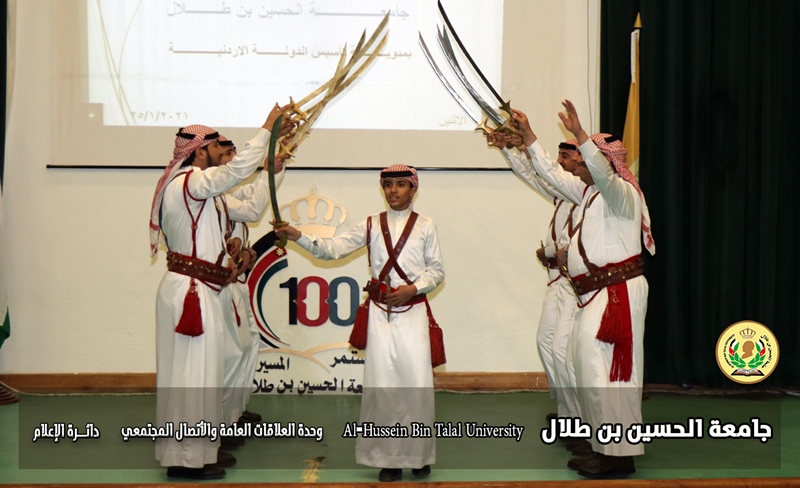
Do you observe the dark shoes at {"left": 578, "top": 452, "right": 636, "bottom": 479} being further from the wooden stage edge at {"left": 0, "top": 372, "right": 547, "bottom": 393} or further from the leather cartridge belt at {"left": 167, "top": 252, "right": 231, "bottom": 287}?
the wooden stage edge at {"left": 0, "top": 372, "right": 547, "bottom": 393}

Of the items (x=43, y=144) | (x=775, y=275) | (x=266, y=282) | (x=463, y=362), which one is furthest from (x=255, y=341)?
(x=775, y=275)

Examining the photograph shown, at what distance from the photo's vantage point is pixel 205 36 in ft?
20.7

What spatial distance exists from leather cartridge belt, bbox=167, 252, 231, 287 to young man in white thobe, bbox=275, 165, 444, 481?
1.48ft

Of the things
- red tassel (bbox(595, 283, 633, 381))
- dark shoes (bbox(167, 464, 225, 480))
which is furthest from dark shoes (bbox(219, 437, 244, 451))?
red tassel (bbox(595, 283, 633, 381))

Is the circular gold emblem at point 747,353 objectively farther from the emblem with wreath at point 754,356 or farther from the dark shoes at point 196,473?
the dark shoes at point 196,473

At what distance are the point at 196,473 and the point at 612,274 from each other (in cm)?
220

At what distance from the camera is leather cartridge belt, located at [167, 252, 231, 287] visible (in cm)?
422

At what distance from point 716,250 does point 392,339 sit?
129 inches

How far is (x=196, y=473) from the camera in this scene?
13.6ft

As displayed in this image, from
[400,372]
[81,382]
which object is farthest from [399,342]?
[81,382]

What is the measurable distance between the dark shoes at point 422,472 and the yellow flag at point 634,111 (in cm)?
288

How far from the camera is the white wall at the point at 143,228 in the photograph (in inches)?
247

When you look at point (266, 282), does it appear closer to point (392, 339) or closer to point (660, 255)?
point (392, 339)

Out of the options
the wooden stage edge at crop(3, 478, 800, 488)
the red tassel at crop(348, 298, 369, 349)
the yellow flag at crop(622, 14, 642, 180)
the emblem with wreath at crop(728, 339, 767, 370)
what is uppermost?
the yellow flag at crop(622, 14, 642, 180)
